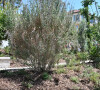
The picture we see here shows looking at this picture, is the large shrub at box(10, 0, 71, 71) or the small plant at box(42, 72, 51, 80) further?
the small plant at box(42, 72, 51, 80)

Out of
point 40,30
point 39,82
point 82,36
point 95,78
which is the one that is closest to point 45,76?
point 39,82

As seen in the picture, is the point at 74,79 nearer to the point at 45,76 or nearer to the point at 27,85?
the point at 45,76

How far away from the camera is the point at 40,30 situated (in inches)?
160

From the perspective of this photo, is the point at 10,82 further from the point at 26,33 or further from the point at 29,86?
the point at 26,33

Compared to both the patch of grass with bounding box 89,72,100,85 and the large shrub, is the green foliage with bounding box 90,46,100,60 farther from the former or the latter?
the large shrub

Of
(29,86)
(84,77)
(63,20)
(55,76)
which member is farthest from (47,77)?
(63,20)

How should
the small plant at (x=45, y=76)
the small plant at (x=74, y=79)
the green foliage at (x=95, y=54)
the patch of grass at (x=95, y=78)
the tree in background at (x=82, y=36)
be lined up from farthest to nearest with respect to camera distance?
the tree in background at (x=82, y=36)
the green foliage at (x=95, y=54)
the patch of grass at (x=95, y=78)
the small plant at (x=74, y=79)
the small plant at (x=45, y=76)

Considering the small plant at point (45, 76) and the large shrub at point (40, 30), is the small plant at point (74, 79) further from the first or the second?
the large shrub at point (40, 30)

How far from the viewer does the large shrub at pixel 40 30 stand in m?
3.93

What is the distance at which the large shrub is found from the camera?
393 cm

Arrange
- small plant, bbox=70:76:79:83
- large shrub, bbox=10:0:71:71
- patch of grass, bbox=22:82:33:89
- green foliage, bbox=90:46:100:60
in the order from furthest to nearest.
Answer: green foliage, bbox=90:46:100:60 → small plant, bbox=70:76:79:83 → large shrub, bbox=10:0:71:71 → patch of grass, bbox=22:82:33:89

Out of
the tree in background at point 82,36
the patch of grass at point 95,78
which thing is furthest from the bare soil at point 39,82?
the tree in background at point 82,36

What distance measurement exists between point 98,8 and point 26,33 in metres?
4.37

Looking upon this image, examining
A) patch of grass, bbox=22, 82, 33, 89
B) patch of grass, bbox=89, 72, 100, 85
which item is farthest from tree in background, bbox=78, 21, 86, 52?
patch of grass, bbox=22, 82, 33, 89
